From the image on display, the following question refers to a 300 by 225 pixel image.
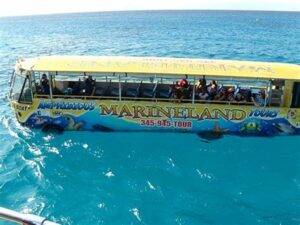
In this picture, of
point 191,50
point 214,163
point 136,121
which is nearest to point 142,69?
point 136,121

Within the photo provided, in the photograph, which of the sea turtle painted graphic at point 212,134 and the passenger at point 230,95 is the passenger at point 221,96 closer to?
the passenger at point 230,95

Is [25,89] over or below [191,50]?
over

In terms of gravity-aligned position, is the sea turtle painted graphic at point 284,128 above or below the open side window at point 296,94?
below

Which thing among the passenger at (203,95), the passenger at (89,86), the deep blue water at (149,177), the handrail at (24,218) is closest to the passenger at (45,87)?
the passenger at (89,86)

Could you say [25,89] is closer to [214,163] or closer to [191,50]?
[214,163]

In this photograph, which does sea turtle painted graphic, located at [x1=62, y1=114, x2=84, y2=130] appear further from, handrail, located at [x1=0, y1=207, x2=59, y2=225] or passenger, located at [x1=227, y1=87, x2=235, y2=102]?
handrail, located at [x1=0, y1=207, x2=59, y2=225]

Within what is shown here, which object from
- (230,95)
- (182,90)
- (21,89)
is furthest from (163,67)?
(21,89)
